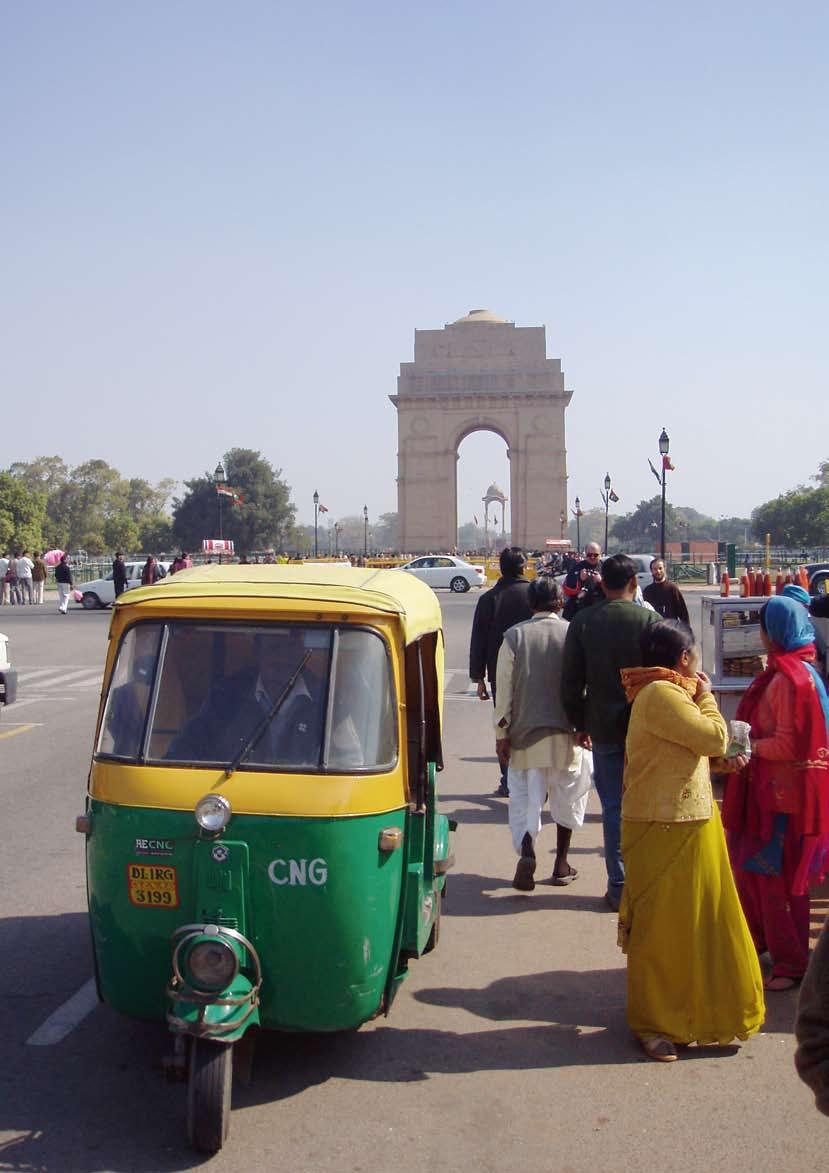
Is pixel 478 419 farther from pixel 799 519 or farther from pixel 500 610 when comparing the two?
pixel 500 610

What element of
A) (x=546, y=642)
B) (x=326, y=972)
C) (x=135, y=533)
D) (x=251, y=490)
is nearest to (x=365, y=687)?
(x=326, y=972)

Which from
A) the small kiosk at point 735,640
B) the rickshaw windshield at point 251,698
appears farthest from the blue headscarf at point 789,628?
the small kiosk at point 735,640

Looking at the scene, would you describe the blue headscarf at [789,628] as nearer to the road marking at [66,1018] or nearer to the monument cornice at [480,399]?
the road marking at [66,1018]

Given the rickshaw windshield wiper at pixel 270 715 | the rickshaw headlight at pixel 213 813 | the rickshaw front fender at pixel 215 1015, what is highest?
the rickshaw windshield wiper at pixel 270 715

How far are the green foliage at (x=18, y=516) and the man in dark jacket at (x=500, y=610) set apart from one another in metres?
62.1

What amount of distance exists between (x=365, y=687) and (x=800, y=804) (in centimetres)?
206

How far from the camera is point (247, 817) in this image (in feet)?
13.4

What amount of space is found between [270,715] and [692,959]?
183 centimetres

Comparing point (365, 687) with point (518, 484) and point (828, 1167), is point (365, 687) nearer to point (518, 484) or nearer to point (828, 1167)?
point (828, 1167)

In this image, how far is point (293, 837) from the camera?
4.07 meters

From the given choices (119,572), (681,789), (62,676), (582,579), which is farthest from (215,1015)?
(119,572)

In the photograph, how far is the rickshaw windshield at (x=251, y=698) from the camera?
4.29 meters

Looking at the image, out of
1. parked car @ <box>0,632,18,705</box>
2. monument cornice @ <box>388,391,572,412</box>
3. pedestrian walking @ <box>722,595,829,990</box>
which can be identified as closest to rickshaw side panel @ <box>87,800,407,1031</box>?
pedestrian walking @ <box>722,595,829,990</box>

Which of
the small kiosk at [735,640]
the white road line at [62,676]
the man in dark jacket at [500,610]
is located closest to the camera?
the man in dark jacket at [500,610]
